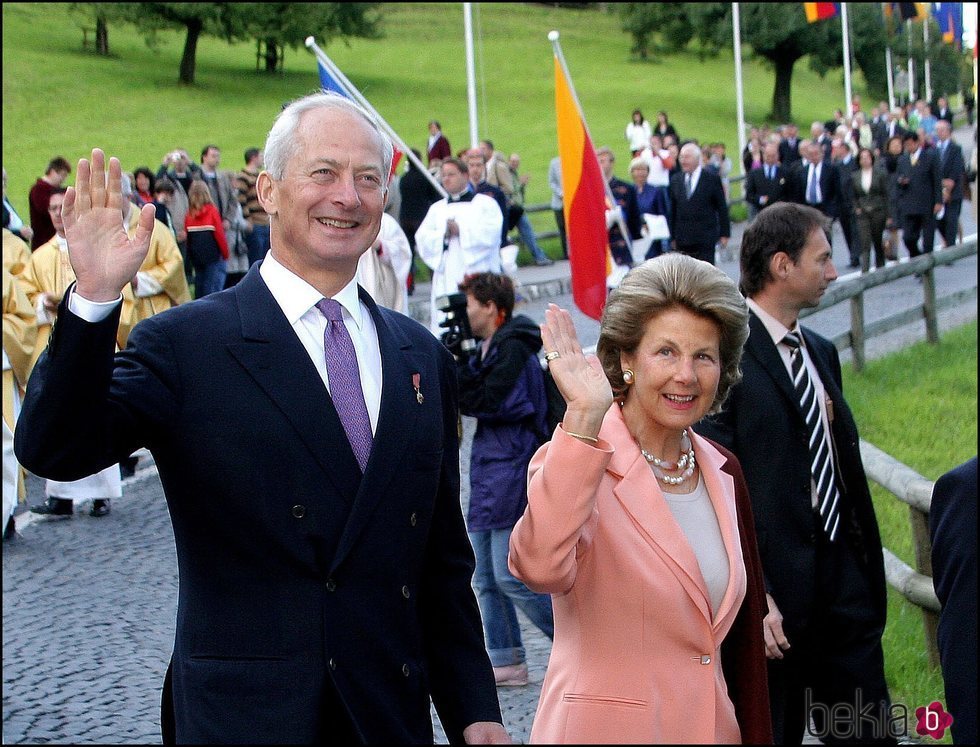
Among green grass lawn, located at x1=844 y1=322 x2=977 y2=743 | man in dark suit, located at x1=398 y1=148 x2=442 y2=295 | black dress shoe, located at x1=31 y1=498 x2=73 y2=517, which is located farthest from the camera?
man in dark suit, located at x1=398 y1=148 x2=442 y2=295

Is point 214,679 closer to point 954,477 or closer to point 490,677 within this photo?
point 490,677

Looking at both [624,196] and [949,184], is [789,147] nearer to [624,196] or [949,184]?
[949,184]

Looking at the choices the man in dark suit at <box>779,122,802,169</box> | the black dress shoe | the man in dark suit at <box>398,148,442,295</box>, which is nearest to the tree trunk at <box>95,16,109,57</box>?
the man in dark suit at <box>779,122,802,169</box>

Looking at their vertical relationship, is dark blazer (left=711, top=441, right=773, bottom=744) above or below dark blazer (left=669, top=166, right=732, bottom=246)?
below

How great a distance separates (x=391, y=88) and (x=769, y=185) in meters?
40.2

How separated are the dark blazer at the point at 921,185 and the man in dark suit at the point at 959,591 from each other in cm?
1922

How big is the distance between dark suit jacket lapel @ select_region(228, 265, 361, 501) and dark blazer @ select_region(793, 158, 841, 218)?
2098cm

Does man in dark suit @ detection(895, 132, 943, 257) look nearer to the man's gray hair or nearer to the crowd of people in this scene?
the crowd of people

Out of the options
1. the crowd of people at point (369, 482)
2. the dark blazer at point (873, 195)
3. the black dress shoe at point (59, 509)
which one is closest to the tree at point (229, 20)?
the dark blazer at point (873, 195)

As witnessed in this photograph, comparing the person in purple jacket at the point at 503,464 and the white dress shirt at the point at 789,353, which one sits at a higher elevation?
the white dress shirt at the point at 789,353

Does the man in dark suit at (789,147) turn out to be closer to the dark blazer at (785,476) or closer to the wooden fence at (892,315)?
the wooden fence at (892,315)

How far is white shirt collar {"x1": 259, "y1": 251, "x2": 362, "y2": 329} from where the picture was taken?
303 cm

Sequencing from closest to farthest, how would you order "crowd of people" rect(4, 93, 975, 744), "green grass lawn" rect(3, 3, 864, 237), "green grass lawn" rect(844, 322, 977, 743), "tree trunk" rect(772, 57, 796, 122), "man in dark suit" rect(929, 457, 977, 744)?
1. "man in dark suit" rect(929, 457, 977, 744)
2. "crowd of people" rect(4, 93, 975, 744)
3. "green grass lawn" rect(844, 322, 977, 743)
4. "green grass lawn" rect(3, 3, 864, 237)
5. "tree trunk" rect(772, 57, 796, 122)

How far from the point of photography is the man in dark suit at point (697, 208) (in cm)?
1906
